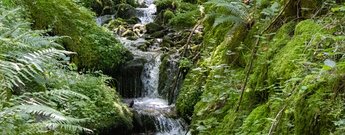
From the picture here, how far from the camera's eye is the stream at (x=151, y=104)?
7.84 meters

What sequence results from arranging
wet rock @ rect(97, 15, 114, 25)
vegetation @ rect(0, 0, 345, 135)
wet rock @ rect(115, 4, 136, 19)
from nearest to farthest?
1. vegetation @ rect(0, 0, 345, 135)
2. wet rock @ rect(97, 15, 114, 25)
3. wet rock @ rect(115, 4, 136, 19)

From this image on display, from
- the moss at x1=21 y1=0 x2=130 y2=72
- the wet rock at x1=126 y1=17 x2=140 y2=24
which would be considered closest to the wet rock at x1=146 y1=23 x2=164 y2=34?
the wet rock at x1=126 y1=17 x2=140 y2=24

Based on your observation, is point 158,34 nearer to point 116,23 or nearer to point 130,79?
point 116,23

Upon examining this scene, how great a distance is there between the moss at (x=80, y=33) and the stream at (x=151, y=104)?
76 cm

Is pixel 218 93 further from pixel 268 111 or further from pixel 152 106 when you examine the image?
pixel 152 106

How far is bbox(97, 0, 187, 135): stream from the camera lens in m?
7.84

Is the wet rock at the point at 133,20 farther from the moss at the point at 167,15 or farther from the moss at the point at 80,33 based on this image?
the moss at the point at 80,33

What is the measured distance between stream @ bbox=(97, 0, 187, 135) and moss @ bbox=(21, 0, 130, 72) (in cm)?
76

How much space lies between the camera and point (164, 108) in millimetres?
8914

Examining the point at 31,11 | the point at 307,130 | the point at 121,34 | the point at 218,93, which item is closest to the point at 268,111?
the point at 307,130

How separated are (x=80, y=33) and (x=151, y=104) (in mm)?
2442

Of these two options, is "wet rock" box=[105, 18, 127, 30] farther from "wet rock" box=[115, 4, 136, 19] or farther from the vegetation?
the vegetation

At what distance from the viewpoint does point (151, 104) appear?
9414mm

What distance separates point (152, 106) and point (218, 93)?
4.34 meters
